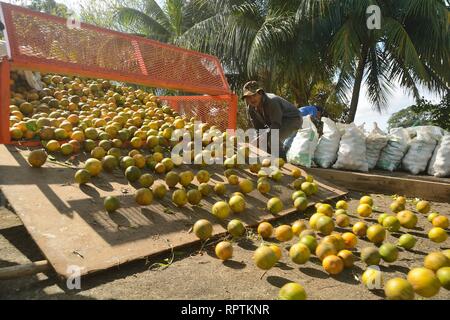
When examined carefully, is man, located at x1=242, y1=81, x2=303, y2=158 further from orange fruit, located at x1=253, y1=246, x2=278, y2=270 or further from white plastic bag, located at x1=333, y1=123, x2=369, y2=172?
orange fruit, located at x1=253, y1=246, x2=278, y2=270

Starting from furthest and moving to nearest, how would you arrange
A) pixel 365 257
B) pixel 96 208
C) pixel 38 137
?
pixel 38 137 → pixel 96 208 → pixel 365 257

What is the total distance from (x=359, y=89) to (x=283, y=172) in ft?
32.2

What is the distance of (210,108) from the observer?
5938 mm

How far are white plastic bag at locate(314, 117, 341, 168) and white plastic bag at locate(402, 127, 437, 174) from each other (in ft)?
4.12

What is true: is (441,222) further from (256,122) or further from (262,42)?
(262,42)

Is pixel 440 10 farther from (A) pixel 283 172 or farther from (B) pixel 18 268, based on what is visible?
(B) pixel 18 268

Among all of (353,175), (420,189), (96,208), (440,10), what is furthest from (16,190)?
(440,10)

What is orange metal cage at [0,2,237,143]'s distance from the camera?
350 centimetres

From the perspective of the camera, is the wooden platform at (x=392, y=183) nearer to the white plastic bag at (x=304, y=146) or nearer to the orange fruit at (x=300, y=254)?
the white plastic bag at (x=304, y=146)

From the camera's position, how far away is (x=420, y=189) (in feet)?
16.6

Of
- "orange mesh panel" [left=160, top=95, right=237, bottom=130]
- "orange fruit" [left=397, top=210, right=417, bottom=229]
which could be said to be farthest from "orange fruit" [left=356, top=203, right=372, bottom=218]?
"orange mesh panel" [left=160, top=95, right=237, bottom=130]

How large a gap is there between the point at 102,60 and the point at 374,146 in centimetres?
469

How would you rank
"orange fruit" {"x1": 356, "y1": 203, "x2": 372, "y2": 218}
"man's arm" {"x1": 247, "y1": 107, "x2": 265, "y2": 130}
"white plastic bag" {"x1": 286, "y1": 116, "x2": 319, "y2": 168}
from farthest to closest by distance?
"man's arm" {"x1": 247, "y1": 107, "x2": 265, "y2": 130} → "white plastic bag" {"x1": 286, "y1": 116, "x2": 319, "y2": 168} → "orange fruit" {"x1": 356, "y1": 203, "x2": 372, "y2": 218}

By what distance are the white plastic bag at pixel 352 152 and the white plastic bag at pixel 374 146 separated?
0.82 ft
